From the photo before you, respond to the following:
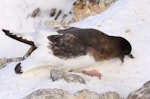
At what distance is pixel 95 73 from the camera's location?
17.4ft

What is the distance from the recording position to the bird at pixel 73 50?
5285mm

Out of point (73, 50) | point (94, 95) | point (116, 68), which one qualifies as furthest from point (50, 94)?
point (116, 68)

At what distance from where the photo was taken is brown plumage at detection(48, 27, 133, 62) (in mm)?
5293

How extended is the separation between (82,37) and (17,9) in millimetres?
5968

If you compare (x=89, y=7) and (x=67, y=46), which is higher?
(x=67, y=46)

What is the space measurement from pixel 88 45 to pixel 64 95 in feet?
3.00

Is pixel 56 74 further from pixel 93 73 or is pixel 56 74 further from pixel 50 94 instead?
pixel 50 94

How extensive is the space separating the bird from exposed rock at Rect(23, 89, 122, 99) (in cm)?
56

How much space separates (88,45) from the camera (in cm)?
538

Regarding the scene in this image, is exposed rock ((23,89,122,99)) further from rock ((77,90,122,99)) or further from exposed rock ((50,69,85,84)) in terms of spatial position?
exposed rock ((50,69,85,84))

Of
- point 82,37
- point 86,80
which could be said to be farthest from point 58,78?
point 82,37

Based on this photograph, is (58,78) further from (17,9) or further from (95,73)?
(17,9)

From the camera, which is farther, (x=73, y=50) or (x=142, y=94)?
(x=73, y=50)

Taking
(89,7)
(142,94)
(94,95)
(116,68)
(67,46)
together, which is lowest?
(89,7)
